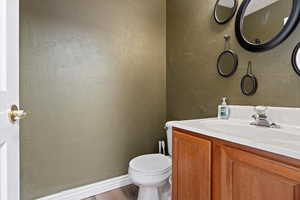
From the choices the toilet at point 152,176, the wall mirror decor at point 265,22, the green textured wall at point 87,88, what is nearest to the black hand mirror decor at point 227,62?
the wall mirror decor at point 265,22

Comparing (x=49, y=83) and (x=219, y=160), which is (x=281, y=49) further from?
(x=49, y=83)

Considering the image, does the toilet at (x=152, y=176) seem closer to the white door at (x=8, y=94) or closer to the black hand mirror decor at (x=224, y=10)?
the white door at (x=8, y=94)

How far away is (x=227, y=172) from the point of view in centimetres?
90

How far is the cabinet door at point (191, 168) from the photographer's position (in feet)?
3.29

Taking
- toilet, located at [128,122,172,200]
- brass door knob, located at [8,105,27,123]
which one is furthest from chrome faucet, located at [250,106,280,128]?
brass door knob, located at [8,105,27,123]

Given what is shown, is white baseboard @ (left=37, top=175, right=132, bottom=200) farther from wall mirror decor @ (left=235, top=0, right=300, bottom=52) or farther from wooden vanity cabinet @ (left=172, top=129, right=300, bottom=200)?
wall mirror decor @ (left=235, top=0, right=300, bottom=52)

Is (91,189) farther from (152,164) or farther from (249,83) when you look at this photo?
(249,83)

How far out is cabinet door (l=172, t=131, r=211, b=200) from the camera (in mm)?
1004

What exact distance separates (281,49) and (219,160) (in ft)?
2.92

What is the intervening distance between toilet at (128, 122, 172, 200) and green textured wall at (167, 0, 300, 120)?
22.0 inches

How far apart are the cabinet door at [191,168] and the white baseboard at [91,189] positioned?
36.1 inches

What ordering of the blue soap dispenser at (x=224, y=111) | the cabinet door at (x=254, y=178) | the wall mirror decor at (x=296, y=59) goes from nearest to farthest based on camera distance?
the cabinet door at (x=254, y=178) → the wall mirror decor at (x=296, y=59) → the blue soap dispenser at (x=224, y=111)

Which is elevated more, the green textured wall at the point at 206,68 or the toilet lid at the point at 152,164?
the green textured wall at the point at 206,68

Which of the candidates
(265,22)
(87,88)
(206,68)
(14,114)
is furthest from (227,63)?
(14,114)
